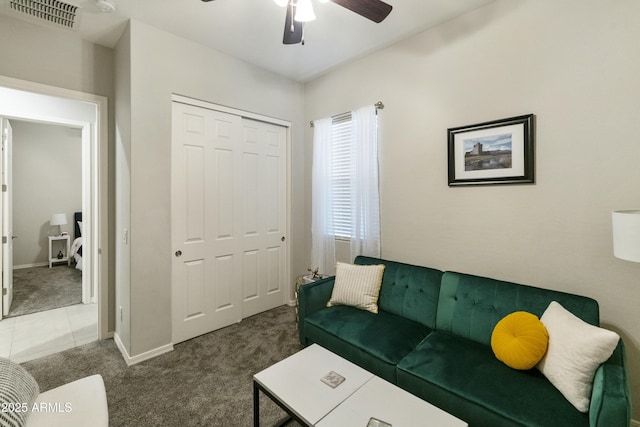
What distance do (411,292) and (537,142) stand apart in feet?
4.77

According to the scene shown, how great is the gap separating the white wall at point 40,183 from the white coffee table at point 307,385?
6.75 meters

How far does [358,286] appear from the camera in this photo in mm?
2512

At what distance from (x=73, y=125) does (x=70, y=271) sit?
10.6ft

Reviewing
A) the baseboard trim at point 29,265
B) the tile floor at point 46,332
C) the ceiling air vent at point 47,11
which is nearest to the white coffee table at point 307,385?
the tile floor at point 46,332

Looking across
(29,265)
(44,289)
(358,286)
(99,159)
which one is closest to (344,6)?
(358,286)

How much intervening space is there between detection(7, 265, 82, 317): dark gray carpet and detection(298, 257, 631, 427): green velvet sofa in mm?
3529

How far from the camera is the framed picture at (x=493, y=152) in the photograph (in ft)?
6.69

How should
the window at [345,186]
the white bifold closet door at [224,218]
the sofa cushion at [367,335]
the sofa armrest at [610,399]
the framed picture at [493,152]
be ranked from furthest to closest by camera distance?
the window at [345,186]
the white bifold closet door at [224,218]
the framed picture at [493,152]
the sofa cushion at [367,335]
the sofa armrest at [610,399]

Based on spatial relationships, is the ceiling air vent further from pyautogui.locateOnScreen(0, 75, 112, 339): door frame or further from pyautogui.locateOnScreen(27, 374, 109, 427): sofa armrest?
pyautogui.locateOnScreen(27, 374, 109, 427): sofa armrest

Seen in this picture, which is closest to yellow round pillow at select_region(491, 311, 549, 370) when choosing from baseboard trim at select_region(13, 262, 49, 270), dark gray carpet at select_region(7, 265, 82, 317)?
dark gray carpet at select_region(7, 265, 82, 317)

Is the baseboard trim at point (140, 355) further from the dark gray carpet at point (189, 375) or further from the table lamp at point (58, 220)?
the table lamp at point (58, 220)

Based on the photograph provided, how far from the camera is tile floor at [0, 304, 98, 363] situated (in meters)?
2.58

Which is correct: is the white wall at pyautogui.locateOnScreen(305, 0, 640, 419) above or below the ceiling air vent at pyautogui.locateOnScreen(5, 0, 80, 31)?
below

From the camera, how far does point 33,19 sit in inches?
90.0
